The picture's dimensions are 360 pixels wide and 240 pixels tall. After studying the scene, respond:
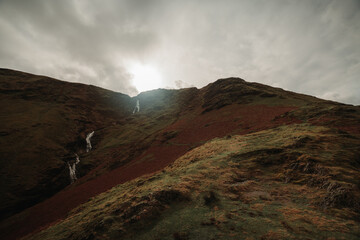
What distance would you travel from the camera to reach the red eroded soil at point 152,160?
71.0ft

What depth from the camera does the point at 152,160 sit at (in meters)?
28.8

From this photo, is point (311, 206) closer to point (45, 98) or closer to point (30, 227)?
point (30, 227)

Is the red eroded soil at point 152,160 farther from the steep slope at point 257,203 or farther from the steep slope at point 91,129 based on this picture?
the steep slope at point 257,203

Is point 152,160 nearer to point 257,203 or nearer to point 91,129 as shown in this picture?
point 257,203

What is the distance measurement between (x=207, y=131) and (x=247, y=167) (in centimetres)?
2403

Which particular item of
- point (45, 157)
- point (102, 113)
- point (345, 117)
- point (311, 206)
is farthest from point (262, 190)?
point (102, 113)

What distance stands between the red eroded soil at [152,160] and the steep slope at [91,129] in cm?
20

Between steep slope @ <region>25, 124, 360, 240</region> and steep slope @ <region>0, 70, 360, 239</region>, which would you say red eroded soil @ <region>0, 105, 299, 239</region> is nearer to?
steep slope @ <region>0, 70, 360, 239</region>

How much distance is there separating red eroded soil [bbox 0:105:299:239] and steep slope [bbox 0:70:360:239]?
199 mm

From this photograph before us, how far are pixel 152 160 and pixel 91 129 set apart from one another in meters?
41.5

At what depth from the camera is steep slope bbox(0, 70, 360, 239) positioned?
23484mm

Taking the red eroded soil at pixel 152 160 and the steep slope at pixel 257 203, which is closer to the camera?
the steep slope at pixel 257 203

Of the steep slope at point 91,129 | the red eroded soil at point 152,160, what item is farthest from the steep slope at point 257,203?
the red eroded soil at point 152,160

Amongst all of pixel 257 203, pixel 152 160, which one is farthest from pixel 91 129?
pixel 257 203
